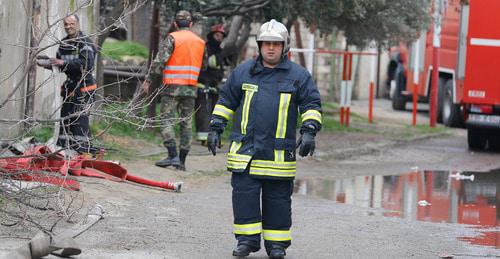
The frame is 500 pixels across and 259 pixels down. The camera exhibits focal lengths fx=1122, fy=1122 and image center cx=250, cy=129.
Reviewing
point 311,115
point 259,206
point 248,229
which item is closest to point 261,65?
point 311,115

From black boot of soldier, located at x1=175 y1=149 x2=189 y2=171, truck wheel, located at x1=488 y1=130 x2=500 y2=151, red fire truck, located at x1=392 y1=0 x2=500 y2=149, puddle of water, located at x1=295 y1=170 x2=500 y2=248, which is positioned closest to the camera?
puddle of water, located at x1=295 y1=170 x2=500 y2=248

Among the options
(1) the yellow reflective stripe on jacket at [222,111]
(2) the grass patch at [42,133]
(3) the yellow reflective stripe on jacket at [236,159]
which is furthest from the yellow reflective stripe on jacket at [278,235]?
(2) the grass patch at [42,133]

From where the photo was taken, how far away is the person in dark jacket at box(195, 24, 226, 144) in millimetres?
15414

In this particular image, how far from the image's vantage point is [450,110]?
909 inches

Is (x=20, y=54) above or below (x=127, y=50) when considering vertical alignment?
above

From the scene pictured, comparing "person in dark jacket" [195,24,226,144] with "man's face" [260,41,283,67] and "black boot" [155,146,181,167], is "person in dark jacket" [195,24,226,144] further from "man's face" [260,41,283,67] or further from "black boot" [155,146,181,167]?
"man's face" [260,41,283,67]

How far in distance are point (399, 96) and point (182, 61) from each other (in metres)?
15.8

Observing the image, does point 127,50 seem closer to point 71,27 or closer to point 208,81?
point 208,81

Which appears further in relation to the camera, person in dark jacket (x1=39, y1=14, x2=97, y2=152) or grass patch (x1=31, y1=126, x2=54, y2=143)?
grass patch (x1=31, y1=126, x2=54, y2=143)

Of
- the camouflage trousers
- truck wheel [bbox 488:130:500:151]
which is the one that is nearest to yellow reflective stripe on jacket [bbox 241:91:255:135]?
the camouflage trousers

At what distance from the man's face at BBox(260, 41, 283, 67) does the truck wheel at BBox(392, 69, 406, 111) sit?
785 inches

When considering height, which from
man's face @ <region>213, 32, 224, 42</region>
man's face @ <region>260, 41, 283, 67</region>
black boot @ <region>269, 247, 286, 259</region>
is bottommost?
black boot @ <region>269, 247, 286, 259</region>

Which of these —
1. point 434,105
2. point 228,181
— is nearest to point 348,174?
point 228,181

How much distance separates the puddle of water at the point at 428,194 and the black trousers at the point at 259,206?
78.2 inches
